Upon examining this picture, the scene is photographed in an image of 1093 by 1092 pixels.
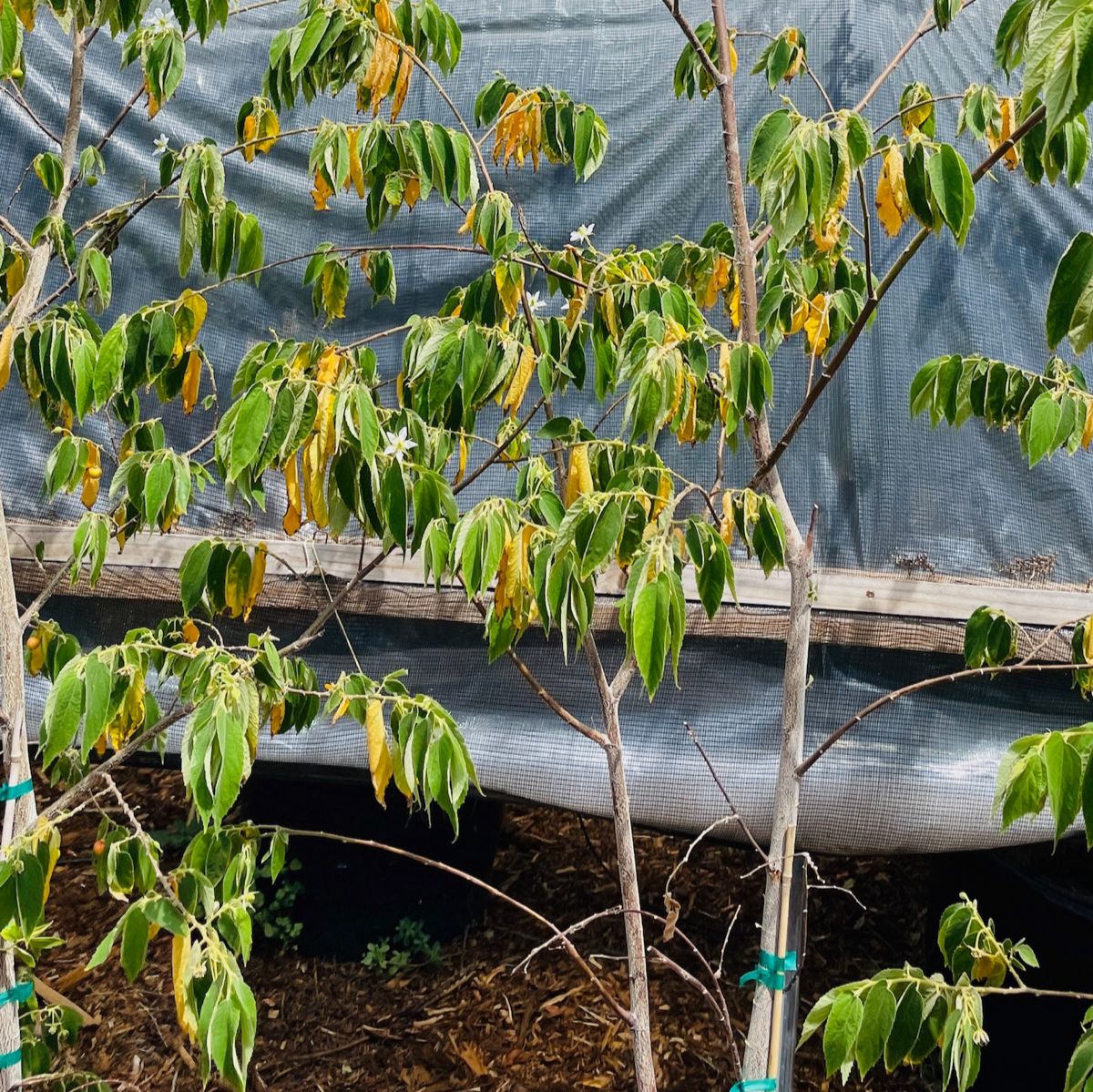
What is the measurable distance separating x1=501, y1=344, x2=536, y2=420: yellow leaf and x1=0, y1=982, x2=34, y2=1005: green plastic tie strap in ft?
3.51

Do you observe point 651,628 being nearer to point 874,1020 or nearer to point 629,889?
point 874,1020

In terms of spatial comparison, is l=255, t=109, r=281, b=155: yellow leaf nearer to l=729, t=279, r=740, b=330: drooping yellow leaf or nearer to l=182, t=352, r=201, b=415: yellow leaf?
l=182, t=352, r=201, b=415: yellow leaf

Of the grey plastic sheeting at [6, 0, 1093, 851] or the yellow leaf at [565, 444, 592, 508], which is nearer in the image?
the yellow leaf at [565, 444, 592, 508]

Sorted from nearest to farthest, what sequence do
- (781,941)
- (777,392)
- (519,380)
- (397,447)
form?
1. (397,447)
2. (519,380)
3. (781,941)
4. (777,392)

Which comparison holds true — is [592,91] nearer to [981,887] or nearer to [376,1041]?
[981,887]

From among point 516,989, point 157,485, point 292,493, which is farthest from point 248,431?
point 516,989

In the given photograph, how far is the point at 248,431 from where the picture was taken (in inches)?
42.6

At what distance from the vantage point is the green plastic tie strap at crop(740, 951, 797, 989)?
146 cm

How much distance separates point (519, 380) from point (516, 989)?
5.43ft

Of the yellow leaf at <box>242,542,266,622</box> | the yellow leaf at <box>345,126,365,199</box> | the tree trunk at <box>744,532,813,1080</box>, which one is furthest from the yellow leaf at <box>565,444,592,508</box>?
the yellow leaf at <box>345,126,365,199</box>

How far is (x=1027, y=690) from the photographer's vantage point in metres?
2.15

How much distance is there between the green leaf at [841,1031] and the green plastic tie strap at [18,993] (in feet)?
3.63

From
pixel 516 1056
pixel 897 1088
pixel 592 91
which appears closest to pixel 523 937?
pixel 516 1056

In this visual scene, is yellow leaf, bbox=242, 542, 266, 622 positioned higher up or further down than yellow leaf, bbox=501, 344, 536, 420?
further down
